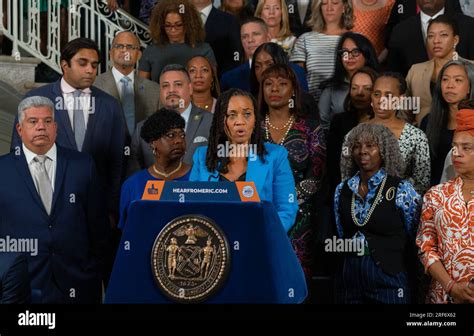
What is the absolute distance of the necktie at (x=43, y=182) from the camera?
6387 mm

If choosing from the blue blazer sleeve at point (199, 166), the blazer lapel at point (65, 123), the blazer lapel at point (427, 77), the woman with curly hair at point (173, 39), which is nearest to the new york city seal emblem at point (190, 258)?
the blue blazer sleeve at point (199, 166)

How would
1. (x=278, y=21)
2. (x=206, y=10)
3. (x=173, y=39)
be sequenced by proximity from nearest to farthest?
(x=173, y=39) → (x=278, y=21) → (x=206, y=10)

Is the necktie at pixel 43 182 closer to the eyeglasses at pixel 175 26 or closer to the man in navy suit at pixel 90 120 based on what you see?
the man in navy suit at pixel 90 120

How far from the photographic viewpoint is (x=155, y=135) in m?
6.78

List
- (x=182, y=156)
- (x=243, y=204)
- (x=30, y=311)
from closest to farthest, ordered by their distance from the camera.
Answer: (x=243, y=204), (x=30, y=311), (x=182, y=156)

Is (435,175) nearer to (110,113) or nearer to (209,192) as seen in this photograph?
(110,113)

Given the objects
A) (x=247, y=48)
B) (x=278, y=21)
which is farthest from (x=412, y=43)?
(x=247, y=48)

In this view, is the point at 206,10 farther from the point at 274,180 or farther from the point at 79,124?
the point at 274,180

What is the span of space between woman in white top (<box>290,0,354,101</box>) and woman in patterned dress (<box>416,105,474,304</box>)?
2107mm

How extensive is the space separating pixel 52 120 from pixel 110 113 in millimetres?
919

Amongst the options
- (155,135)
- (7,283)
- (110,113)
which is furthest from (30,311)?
(110,113)

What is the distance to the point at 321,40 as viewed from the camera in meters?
8.41

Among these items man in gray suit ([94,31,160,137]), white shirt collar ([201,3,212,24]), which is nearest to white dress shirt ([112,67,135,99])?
man in gray suit ([94,31,160,137])

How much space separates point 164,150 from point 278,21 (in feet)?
7.59
